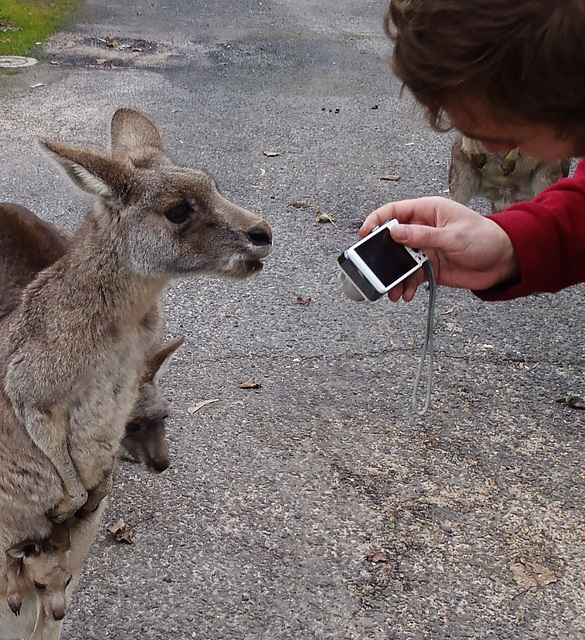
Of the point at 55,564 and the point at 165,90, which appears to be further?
the point at 165,90

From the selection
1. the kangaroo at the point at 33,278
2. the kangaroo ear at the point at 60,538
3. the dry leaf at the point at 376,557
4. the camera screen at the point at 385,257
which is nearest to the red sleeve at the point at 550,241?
the camera screen at the point at 385,257

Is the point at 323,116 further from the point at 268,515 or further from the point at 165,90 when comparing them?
the point at 268,515

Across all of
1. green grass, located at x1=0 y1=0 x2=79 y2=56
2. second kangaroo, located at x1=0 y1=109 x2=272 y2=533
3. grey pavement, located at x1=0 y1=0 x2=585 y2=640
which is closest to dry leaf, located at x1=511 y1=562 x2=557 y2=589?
grey pavement, located at x1=0 y1=0 x2=585 y2=640

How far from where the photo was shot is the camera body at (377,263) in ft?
5.52

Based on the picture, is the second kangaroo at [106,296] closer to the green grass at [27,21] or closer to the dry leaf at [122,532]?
the dry leaf at [122,532]

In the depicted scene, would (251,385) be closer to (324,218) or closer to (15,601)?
(15,601)

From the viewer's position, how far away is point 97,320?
88.5 inches

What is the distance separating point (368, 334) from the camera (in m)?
3.98

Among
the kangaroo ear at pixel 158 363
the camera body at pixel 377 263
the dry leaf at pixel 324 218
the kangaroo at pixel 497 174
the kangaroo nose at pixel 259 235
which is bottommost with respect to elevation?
the dry leaf at pixel 324 218

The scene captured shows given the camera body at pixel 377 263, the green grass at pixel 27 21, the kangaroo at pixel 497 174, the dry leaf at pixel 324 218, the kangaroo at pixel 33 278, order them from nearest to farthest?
→ the camera body at pixel 377 263
the kangaroo at pixel 33 278
the kangaroo at pixel 497 174
the dry leaf at pixel 324 218
the green grass at pixel 27 21

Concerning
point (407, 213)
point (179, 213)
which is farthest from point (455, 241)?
point (179, 213)

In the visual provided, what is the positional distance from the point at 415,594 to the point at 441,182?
347 centimetres

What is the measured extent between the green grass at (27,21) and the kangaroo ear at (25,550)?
22.0ft

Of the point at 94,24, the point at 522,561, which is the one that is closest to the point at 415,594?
the point at 522,561
